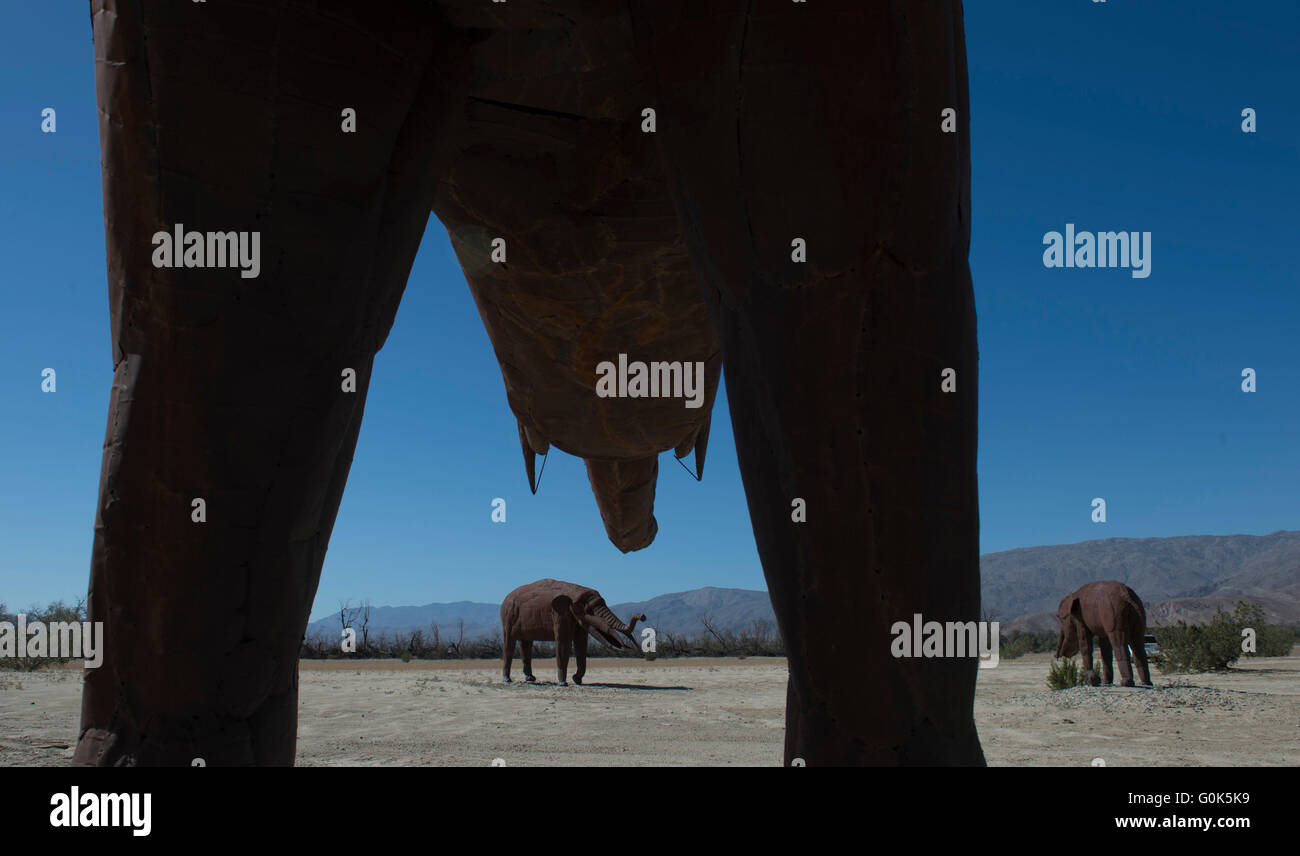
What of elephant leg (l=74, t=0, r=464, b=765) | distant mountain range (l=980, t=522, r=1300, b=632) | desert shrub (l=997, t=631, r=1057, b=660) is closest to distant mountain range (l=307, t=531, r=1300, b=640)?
distant mountain range (l=980, t=522, r=1300, b=632)

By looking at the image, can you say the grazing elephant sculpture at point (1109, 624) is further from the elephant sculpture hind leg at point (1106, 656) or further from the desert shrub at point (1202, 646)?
the desert shrub at point (1202, 646)

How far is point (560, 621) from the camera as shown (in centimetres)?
1548

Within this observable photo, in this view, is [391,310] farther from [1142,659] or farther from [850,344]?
[1142,659]

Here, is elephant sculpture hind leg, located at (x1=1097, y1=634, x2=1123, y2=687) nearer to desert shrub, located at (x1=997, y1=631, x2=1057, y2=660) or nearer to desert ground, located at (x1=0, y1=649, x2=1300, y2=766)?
desert ground, located at (x1=0, y1=649, x2=1300, y2=766)

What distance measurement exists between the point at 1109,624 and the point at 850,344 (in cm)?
1357

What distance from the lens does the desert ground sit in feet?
20.8

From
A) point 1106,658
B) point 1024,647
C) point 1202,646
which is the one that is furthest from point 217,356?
point 1024,647

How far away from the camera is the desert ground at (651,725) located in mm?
6336

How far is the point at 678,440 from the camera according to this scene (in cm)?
615

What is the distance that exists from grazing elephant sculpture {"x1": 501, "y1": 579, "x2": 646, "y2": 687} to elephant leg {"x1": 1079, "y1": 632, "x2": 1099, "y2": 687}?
7.12 metres

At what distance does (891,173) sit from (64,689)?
43.4ft

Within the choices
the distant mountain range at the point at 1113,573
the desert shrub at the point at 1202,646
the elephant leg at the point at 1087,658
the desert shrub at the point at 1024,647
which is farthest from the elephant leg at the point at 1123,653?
the distant mountain range at the point at 1113,573

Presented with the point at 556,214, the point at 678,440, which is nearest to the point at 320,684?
the point at 678,440
